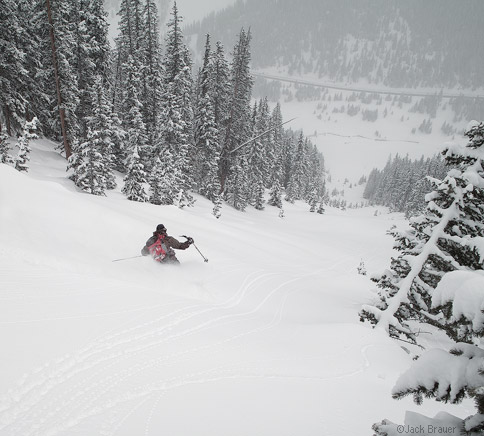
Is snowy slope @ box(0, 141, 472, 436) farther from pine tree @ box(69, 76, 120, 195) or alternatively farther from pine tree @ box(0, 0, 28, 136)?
pine tree @ box(0, 0, 28, 136)

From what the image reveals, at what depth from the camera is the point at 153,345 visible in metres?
4.44

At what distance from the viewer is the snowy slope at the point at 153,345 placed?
2.99 meters

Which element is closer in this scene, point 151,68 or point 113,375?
point 113,375

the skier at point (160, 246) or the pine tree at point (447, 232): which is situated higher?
the pine tree at point (447, 232)

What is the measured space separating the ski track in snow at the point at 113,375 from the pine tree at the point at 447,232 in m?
2.41

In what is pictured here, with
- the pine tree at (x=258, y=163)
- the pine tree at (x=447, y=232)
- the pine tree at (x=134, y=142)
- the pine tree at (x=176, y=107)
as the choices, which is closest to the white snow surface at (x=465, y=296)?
the pine tree at (x=447, y=232)

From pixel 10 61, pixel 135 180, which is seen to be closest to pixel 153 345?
pixel 135 180

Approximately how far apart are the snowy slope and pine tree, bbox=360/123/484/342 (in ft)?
3.72

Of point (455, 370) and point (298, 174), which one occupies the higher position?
point (455, 370)

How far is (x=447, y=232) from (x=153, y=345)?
686 cm

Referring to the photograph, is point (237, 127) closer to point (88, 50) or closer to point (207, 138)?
point (207, 138)

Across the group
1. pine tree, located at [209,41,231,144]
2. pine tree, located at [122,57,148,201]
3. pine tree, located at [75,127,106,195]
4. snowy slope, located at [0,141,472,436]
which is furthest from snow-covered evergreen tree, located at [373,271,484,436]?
pine tree, located at [209,41,231,144]

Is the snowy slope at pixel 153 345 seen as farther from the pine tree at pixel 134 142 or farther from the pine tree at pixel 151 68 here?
the pine tree at pixel 151 68

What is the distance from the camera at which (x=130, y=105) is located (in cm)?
2944
